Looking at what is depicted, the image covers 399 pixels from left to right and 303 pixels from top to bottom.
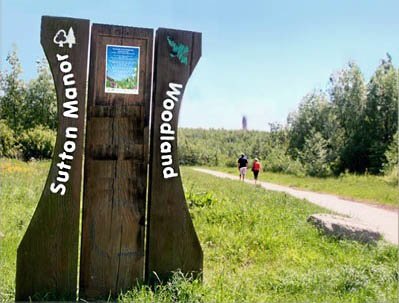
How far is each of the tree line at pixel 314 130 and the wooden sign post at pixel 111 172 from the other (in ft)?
72.1

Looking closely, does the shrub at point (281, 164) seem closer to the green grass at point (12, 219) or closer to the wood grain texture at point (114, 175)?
the green grass at point (12, 219)

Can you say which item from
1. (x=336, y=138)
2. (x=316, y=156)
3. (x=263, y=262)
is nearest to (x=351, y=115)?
(x=336, y=138)

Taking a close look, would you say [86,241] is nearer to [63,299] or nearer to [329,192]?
[63,299]

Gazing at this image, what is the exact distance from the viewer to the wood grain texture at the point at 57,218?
10.6 feet

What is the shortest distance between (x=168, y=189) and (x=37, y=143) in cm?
2238

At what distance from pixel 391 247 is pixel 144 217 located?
334cm

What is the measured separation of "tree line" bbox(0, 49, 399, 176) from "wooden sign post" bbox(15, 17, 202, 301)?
2199 centimetres

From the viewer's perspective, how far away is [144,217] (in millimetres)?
3404

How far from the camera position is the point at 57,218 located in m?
3.24

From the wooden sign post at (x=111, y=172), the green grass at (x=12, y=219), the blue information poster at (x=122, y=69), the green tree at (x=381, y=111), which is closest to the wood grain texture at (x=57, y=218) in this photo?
the wooden sign post at (x=111, y=172)

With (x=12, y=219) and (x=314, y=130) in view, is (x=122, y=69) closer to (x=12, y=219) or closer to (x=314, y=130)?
(x=12, y=219)

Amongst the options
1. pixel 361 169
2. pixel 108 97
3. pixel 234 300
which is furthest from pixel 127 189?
pixel 361 169

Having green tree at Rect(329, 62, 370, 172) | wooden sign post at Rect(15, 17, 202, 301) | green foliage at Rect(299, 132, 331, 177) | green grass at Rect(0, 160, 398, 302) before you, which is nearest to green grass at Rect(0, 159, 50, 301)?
green grass at Rect(0, 160, 398, 302)

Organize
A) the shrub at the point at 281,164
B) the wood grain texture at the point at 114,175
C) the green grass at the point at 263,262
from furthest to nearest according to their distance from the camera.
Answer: the shrub at the point at 281,164, the green grass at the point at 263,262, the wood grain texture at the point at 114,175
